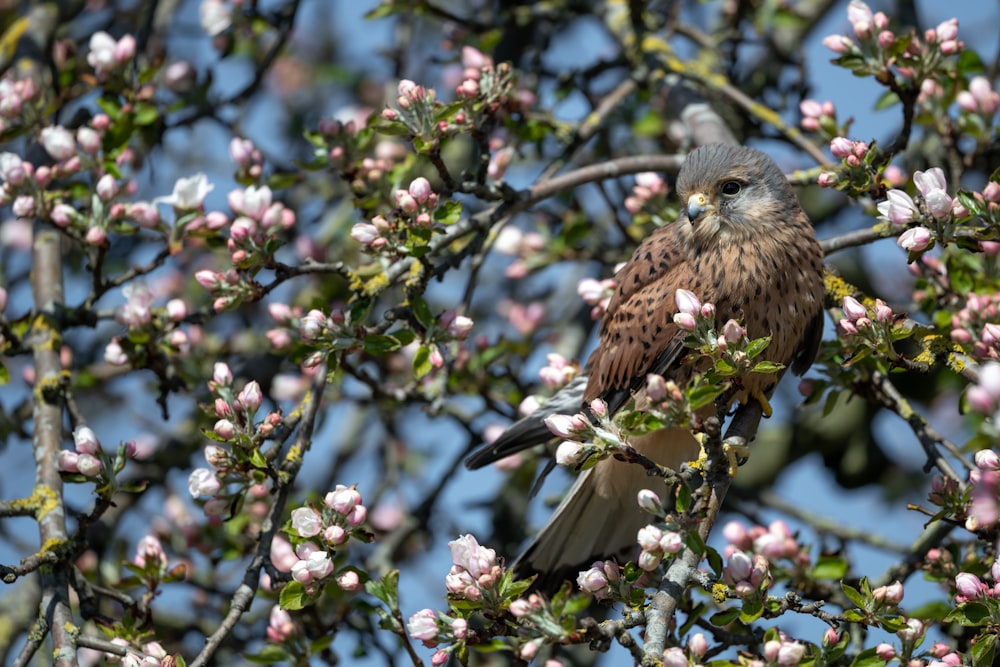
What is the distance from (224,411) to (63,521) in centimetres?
63

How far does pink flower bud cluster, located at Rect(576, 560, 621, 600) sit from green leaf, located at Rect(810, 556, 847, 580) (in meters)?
1.05

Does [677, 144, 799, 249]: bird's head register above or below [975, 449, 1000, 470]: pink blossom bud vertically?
above

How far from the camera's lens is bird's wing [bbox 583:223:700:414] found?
11.1ft

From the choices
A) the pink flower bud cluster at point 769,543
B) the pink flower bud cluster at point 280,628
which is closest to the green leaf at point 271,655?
the pink flower bud cluster at point 280,628

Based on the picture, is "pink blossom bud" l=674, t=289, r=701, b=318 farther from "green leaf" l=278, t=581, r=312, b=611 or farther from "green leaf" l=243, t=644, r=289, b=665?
"green leaf" l=243, t=644, r=289, b=665

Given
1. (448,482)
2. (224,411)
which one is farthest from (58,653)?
(448,482)

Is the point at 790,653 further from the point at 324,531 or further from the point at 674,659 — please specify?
the point at 324,531

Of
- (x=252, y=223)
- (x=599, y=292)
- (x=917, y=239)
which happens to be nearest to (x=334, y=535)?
(x=252, y=223)

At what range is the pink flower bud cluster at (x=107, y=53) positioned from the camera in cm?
380

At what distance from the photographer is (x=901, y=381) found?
16.3 ft

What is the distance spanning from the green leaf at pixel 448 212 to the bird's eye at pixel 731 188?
92 centimetres

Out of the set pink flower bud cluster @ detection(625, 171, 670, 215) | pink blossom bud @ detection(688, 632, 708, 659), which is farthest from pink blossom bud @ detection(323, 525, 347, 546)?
pink flower bud cluster @ detection(625, 171, 670, 215)

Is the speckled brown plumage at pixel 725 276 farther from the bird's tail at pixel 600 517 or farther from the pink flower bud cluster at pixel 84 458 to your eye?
the pink flower bud cluster at pixel 84 458

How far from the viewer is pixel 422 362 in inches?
127
